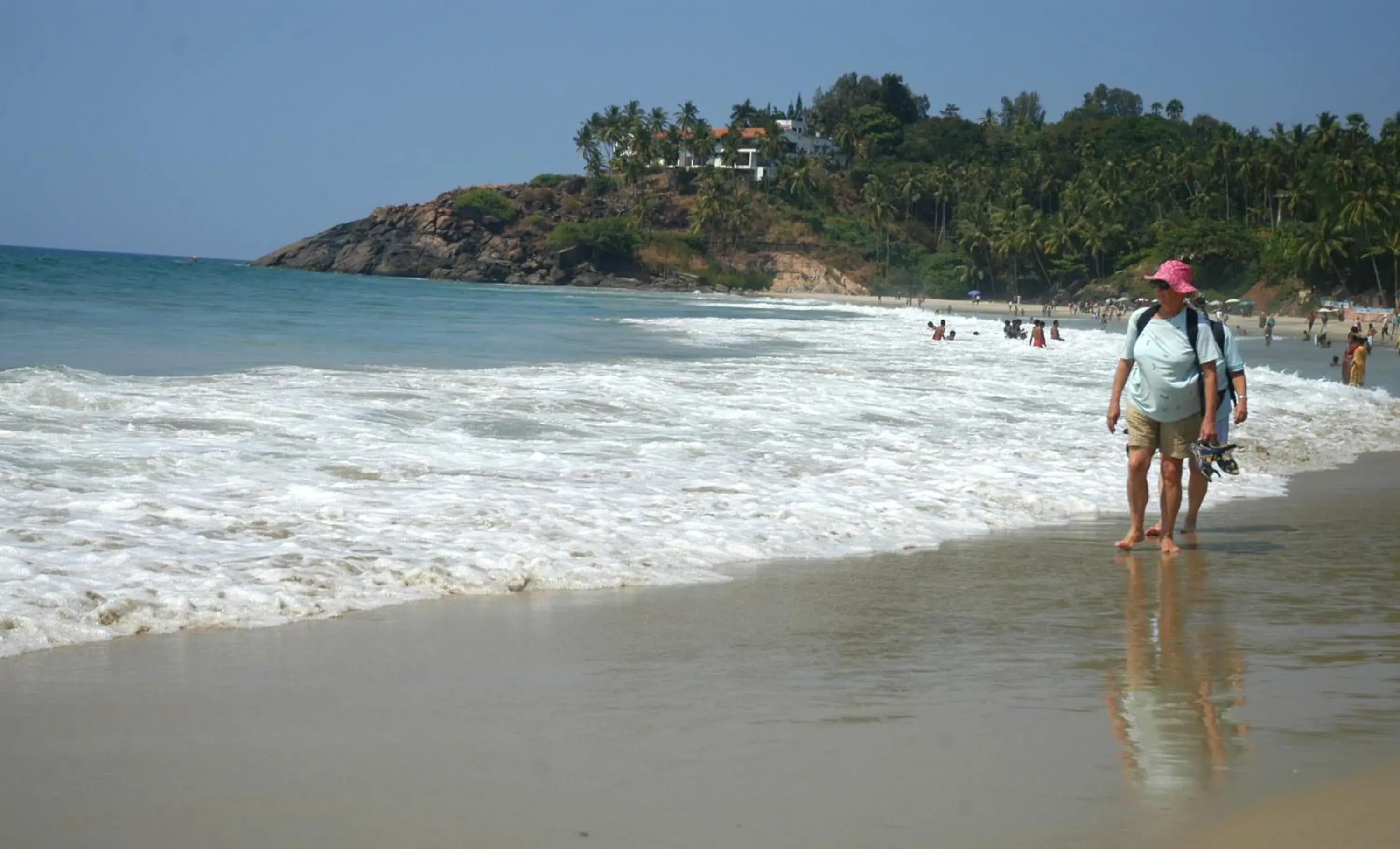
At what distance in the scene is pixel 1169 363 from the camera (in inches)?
286

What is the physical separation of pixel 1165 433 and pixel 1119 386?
0.37 metres

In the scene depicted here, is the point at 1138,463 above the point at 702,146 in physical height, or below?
below

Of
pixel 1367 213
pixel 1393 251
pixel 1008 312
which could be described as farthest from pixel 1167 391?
pixel 1008 312

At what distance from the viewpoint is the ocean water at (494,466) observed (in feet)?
19.7

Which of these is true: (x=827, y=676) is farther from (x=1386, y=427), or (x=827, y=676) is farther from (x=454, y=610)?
(x=1386, y=427)

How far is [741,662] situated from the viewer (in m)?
4.83

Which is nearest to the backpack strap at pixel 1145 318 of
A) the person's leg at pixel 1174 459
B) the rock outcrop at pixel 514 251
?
the person's leg at pixel 1174 459

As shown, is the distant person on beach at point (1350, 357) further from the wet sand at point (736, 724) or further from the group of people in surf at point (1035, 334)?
the wet sand at point (736, 724)

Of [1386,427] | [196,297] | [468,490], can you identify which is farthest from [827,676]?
[196,297]

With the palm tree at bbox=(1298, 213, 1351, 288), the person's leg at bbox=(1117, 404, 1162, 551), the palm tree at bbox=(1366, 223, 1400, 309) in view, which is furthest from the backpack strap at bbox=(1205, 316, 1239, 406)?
the palm tree at bbox=(1298, 213, 1351, 288)

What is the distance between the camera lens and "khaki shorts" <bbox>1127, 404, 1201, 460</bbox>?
7.38 m

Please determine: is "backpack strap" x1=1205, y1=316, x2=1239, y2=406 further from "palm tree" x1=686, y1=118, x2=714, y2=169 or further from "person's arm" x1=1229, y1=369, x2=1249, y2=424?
"palm tree" x1=686, y1=118, x2=714, y2=169

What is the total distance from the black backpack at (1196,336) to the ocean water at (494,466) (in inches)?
59.4

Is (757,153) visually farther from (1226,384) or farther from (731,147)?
(1226,384)
